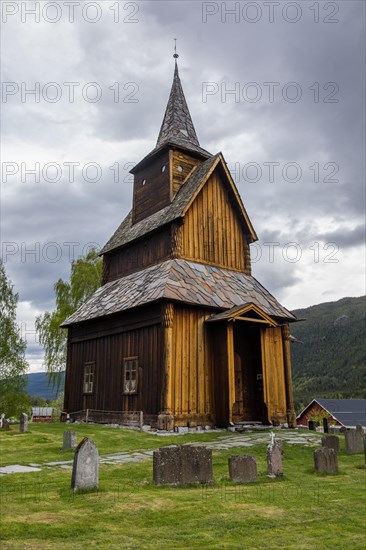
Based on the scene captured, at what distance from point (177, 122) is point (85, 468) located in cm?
2149

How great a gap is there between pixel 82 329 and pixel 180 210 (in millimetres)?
7280

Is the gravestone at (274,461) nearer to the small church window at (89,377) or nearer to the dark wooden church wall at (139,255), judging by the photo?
the dark wooden church wall at (139,255)

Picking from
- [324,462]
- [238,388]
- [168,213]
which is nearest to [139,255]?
[168,213]

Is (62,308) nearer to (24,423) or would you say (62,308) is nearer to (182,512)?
(24,423)

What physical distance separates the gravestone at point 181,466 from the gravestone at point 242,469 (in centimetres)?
39

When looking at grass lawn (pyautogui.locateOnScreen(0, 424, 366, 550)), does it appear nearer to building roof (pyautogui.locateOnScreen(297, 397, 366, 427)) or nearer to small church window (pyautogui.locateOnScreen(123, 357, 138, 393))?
small church window (pyautogui.locateOnScreen(123, 357, 138, 393))

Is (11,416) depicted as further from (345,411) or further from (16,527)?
(345,411)

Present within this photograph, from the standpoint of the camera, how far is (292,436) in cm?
1504

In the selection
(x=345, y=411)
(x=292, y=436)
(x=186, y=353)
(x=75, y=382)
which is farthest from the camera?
(x=345, y=411)

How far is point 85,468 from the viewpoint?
7.28m

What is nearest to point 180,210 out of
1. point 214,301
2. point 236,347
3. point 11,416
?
point 214,301

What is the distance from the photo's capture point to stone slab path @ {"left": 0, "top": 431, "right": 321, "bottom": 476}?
30.9ft

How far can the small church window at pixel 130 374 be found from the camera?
17625 mm

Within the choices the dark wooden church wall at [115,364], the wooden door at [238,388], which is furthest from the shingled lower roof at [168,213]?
the wooden door at [238,388]
